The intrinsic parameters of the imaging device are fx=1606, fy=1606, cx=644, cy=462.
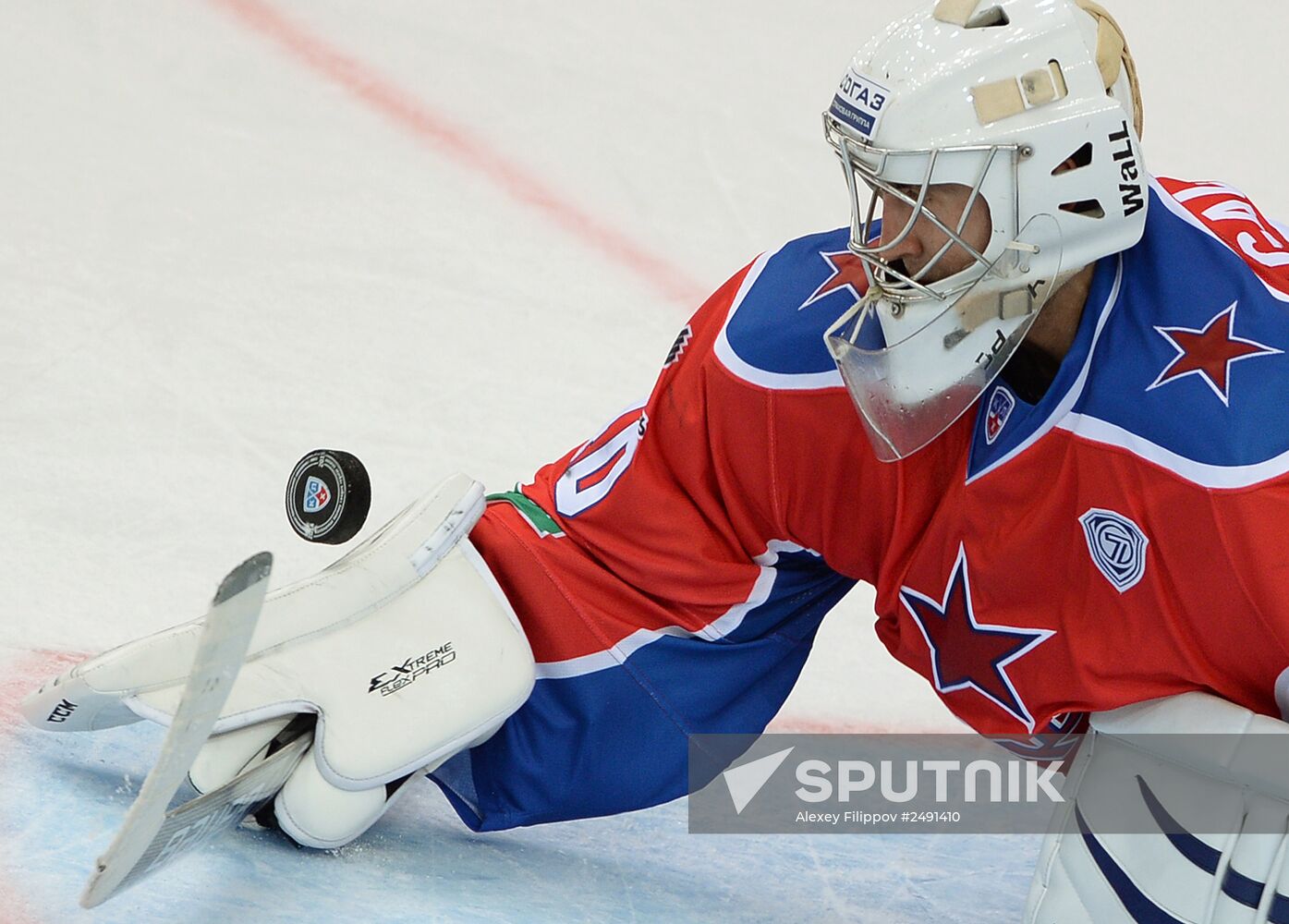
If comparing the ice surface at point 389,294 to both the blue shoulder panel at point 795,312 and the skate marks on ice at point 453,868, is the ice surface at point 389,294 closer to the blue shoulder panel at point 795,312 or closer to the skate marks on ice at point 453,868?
the skate marks on ice at point 453,868

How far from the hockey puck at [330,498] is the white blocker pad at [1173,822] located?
86cm

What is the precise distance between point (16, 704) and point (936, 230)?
133 cm

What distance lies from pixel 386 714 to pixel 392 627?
0.10 m

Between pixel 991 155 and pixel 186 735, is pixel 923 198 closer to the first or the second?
pixel 991 155

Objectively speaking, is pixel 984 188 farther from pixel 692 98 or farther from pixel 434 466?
pixel 692 98

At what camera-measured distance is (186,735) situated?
59.1 inches

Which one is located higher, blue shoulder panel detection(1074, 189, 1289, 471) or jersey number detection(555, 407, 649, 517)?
blue shoulder panel detection(1074, 189, 1289, 471)

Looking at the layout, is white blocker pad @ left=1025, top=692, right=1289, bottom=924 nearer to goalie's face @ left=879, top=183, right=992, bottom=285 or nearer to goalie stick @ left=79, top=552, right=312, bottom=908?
goalie's face @ left=879, top=183, right=992, bottom=285

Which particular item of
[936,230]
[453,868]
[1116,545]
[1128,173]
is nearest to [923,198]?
[936,230]

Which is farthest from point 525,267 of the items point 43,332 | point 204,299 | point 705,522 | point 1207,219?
point 1207,219

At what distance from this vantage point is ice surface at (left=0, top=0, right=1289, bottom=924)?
6.41 ft
